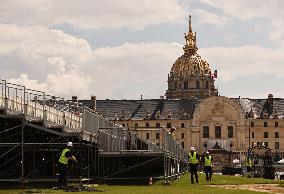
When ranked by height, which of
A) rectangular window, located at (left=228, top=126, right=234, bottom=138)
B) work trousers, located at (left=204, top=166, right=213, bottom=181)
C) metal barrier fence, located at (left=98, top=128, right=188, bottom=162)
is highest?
rectangular window, located at (left=228, top=126, right=234, bottom=138)

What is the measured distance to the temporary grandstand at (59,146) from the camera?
36.6m

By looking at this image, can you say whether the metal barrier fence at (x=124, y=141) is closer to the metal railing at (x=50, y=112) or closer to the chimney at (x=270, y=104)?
the metal railing at (x=50, y=112)

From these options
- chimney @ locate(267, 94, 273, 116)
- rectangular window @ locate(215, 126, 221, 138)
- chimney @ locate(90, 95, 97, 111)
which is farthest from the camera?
chimney @ locate(90, 95, 97, 111)

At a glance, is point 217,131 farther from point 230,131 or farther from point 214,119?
point 214,119

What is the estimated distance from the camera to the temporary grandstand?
120ft

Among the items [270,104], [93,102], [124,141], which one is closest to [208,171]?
[124,141]

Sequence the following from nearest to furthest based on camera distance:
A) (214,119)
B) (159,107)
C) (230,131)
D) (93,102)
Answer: (214,119)
(230,131)
(159,107)
(93,102)

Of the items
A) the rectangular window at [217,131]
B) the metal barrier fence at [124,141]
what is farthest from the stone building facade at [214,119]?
the metal barrier fence at [124,141]

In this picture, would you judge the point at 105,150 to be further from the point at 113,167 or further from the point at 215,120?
the point at 215,120

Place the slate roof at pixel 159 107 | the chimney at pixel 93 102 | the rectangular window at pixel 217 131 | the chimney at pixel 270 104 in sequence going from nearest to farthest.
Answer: the rectangular window at pixel 217 131
the chimney at pixel 270 104
the slate roof at pixel 159 107
the chimney at pixel 93 102

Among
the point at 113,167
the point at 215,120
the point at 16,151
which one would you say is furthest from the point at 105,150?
the point at 215,120

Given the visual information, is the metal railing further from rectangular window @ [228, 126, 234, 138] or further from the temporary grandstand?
rectangular window @ [228, 126, 234, 138]

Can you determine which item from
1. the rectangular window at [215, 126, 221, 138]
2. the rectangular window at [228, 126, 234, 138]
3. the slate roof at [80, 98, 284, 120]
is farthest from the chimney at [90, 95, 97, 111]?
the rectangular window at [228, 126, 234, 138]

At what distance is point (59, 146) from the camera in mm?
37938
